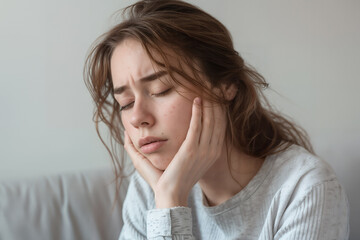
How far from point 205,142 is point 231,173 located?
0.48 feet

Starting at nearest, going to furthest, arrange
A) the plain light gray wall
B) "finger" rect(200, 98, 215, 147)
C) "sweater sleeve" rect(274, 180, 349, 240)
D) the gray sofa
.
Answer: "sweater sleeve" rect(274, 180, 349, 240), "finger" rect(200, 98, 215, 147), the gray sofa, the plain light gray wall

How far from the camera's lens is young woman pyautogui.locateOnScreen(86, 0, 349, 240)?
108 cm

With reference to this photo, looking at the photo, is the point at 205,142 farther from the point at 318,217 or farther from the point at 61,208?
the point at 61,208

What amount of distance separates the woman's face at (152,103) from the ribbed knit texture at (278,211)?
0.57ft

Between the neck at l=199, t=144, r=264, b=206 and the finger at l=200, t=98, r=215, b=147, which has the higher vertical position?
the finger at l=200, t=98, r=215, b=147

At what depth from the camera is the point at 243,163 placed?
1.25 m

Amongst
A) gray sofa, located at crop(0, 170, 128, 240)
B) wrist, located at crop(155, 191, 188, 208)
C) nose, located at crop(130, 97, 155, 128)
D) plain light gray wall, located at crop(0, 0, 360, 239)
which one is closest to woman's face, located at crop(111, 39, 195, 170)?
nose, located at crop(130, 97, 155, 128)

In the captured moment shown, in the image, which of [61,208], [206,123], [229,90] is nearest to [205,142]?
[206,123]

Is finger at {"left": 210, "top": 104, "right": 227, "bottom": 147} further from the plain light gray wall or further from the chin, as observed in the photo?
the plain light gray wall

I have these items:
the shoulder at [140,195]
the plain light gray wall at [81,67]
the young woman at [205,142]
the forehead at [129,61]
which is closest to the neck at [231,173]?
the young woman at [205,142]

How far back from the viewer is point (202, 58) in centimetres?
115

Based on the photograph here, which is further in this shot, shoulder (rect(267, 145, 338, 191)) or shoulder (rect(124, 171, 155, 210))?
shoulder (rect(124, 171, 155, 210))

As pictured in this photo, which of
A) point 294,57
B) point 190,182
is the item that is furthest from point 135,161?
point 294,57

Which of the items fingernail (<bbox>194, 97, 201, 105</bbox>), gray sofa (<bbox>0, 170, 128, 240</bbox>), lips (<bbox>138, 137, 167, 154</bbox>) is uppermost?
fingernail (<bbox>194, 97, 201, 105</bbox>)
